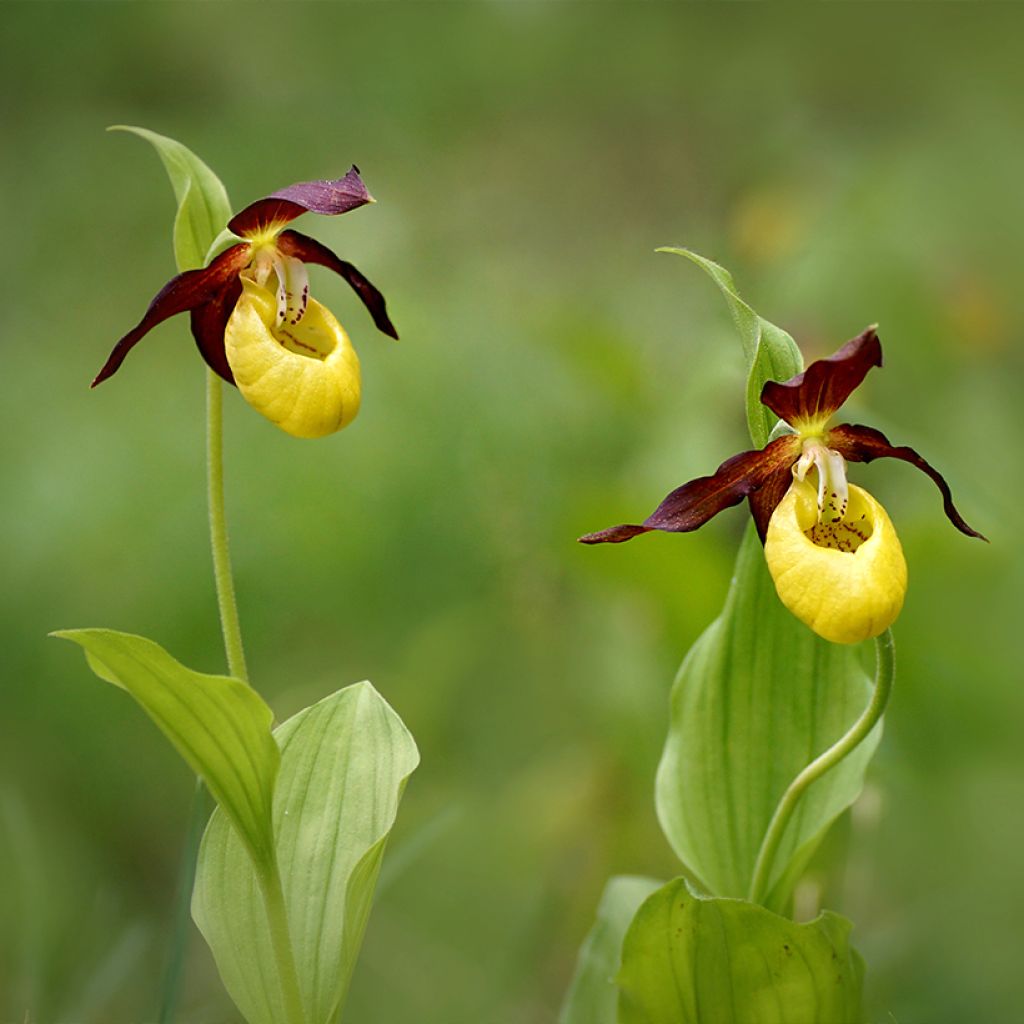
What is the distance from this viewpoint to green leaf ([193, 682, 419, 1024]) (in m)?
1.12

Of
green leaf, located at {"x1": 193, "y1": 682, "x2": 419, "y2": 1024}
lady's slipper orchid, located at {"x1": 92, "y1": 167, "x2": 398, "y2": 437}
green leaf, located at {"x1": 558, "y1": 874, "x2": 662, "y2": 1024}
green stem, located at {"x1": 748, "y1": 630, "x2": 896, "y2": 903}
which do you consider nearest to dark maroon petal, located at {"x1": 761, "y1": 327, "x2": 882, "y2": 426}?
green stem, located at {"x1": 748, "y1": 630, "x2": 896, "y2": 903}

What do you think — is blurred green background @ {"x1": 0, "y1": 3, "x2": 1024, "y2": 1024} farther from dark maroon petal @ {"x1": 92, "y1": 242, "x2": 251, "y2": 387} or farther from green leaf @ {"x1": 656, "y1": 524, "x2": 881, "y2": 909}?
dark maroon petal @ {"x1": 92, "y1": 242, "x2": 251, "y2": 387}

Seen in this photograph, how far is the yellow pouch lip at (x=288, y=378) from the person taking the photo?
1.00m

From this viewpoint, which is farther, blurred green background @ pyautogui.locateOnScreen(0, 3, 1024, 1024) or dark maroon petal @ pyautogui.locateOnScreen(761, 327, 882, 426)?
blurred green background @ pyautogui.locateOnScreen(0, 3, 1024, 1024)

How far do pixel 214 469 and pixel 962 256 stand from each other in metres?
2.85

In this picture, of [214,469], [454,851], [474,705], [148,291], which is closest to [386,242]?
[148,291]

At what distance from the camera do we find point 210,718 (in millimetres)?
980

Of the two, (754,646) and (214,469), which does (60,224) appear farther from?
(754,646)

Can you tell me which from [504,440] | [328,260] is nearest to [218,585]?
[328,260]

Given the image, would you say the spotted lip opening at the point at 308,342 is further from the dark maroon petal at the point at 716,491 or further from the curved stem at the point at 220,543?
the dark maroon petal at the point at 716,491

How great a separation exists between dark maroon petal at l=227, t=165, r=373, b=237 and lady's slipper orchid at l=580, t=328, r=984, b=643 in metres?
0.38

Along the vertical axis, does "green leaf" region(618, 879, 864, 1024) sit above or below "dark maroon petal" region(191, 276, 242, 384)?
below

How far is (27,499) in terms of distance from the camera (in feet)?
7.69

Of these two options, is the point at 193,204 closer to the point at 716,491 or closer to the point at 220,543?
the point at 220,543
